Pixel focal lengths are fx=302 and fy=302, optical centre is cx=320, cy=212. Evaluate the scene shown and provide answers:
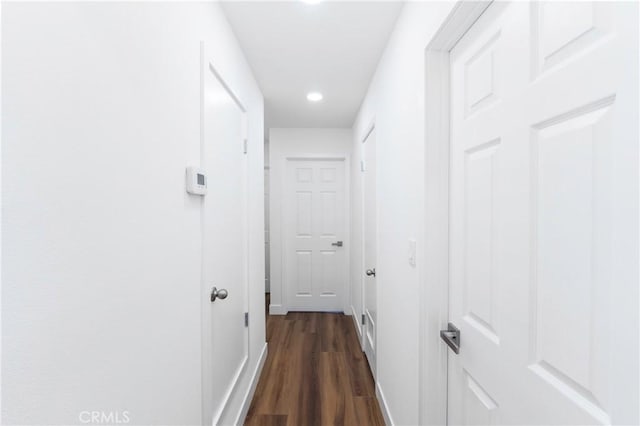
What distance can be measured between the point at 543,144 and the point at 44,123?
3.39ft

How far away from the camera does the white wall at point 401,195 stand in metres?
1.25

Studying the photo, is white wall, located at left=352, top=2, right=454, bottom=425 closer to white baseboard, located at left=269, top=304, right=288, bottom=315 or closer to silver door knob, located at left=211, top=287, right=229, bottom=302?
silver door knob, located at left=211, top=287, right=229, bottom=302

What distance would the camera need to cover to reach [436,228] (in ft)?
3.84

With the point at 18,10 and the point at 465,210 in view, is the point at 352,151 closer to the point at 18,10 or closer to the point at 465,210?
the point at 465,210

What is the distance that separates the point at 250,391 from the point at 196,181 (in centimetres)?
164

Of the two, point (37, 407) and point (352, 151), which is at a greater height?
Answer: point (352, 151)

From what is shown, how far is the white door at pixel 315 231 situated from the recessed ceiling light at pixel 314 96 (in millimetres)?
1132

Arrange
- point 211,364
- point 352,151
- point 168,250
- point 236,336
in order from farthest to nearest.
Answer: point 352,151 → point 236,336 → point 211,364 → point 168,250

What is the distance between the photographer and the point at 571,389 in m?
0.63

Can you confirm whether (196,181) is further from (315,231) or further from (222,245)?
(315,231)

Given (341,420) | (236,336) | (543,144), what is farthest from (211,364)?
(543,144)

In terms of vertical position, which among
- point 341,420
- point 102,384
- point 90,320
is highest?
point 90,320

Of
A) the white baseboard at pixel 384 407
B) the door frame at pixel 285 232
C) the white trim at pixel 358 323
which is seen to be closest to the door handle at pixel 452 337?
the white baseboard at pixel 384 407

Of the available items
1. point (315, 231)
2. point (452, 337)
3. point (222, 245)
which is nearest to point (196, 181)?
point (222, 245)
